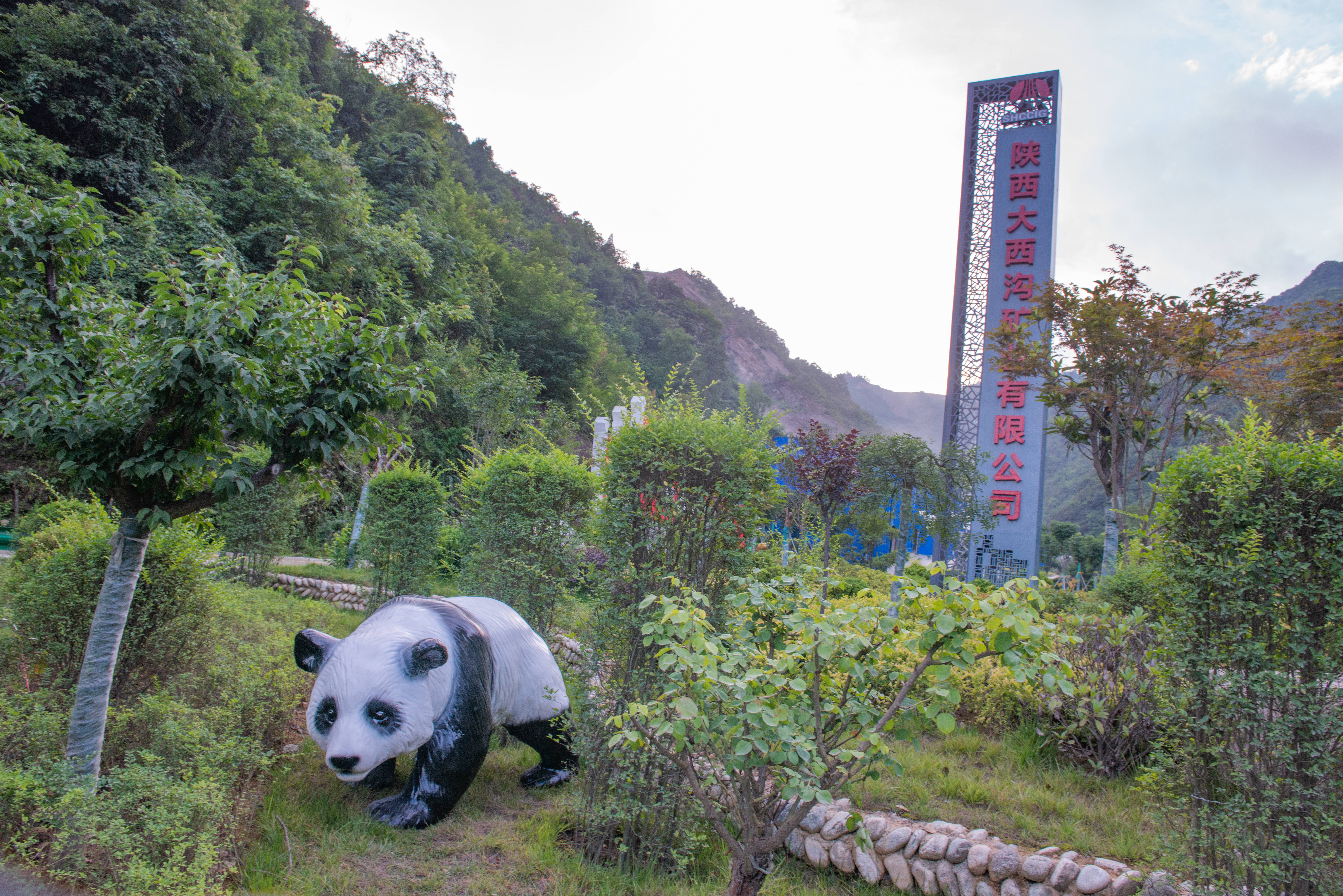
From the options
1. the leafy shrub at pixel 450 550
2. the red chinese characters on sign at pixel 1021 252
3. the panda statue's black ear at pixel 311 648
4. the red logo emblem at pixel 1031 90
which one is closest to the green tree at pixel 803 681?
the panda statue's black ear at pixel 311 648

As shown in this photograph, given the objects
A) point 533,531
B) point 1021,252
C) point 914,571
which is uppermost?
point 1021,252

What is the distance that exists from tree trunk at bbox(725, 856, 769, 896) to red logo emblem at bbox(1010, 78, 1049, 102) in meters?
18.4

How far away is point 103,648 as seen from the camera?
3.28 m

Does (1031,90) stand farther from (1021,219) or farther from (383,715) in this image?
(383,715)

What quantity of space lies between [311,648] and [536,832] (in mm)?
1734

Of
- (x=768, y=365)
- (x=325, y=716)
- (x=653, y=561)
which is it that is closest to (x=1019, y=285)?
(x=653, y=561)

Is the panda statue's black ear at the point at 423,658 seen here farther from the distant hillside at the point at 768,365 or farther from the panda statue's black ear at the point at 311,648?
the distant hillside at the point at 768,365

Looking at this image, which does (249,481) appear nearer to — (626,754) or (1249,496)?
(626,754)

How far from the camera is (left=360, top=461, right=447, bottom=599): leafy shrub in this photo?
7.95 meters

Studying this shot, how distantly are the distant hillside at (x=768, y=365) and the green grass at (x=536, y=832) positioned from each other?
44.9 metres

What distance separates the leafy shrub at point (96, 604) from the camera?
4273 mm

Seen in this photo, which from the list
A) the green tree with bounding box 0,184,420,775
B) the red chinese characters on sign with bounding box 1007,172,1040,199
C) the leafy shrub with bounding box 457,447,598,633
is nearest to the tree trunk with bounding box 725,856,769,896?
the green tree with bounding box 0,184,420,775

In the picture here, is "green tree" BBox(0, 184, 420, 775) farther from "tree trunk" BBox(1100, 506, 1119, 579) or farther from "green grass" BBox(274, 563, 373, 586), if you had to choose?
"tree trunk" BBox(1100, 506, 1119, 579)

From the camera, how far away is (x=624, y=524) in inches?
148
